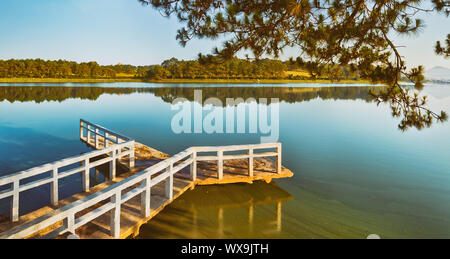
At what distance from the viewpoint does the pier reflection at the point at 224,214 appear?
553 centimetres

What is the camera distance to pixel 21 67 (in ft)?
316

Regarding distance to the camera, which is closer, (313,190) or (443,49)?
(443,49)

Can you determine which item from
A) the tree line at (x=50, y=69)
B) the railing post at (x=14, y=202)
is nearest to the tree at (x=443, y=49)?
the railing post at (x=14, y=202)

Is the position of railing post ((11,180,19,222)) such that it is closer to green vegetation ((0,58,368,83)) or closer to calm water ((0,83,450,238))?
calm water ((0,83,450,238))

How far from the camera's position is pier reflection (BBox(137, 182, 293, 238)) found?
5531mm

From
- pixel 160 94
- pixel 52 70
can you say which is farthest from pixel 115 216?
pixel 52 70

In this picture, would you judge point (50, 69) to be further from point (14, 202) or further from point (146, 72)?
point (14, 202)

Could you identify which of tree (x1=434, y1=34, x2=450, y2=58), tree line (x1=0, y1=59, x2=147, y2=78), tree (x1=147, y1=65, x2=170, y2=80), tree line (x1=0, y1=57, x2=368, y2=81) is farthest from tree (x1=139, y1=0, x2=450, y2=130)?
tree line (x1=0, y1=59, x2=147, y2=78)

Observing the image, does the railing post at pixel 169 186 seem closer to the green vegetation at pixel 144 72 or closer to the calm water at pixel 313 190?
the calm water at pixel 313 190

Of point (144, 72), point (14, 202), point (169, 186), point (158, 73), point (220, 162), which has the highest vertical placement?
point (144, 72)

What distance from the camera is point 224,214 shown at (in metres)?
6.35

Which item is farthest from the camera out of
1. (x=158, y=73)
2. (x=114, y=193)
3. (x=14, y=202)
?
(x=158, y=73)

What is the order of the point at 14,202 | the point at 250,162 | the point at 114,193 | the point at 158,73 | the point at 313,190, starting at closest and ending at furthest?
1. the point at 114,193
2. the point at 14,202
3. the point at 250,162
4. the point at 313,190
5. the point at 158,73
